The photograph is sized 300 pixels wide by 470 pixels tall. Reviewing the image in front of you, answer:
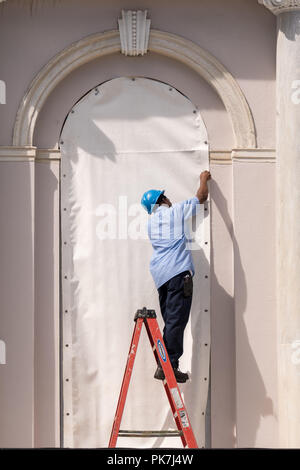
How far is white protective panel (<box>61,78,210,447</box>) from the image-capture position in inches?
363

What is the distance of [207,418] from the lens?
30.3 feet

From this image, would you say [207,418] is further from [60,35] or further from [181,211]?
[60,35]

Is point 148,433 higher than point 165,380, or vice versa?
point 165,380

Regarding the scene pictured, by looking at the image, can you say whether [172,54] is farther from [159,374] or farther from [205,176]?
[159,374]

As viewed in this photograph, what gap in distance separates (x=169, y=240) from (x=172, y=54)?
4.56 ft

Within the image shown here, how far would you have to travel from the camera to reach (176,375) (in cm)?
898

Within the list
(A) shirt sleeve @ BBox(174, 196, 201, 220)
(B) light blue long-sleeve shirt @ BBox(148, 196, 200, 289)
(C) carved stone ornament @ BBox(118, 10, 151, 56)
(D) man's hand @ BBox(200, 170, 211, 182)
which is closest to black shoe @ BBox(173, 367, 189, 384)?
(B) light blue long-sleeve shirt @ BBox(148, 196, 200, 289)

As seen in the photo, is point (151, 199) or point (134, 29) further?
point (134, 29)

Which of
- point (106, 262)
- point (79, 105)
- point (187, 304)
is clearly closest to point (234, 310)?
point (187, 304)

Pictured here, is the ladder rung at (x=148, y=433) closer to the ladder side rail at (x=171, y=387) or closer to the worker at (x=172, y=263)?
the ladder side rail at (x=171, y=387)

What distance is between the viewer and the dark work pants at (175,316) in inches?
352

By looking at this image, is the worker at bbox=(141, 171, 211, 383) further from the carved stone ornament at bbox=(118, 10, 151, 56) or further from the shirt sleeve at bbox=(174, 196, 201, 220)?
the carved stone ornament at bbox=(118, 10, 151, 56)

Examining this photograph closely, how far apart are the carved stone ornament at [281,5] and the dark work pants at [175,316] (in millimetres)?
1997

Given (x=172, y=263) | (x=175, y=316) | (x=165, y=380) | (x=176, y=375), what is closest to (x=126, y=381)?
(x=165, y=380)
